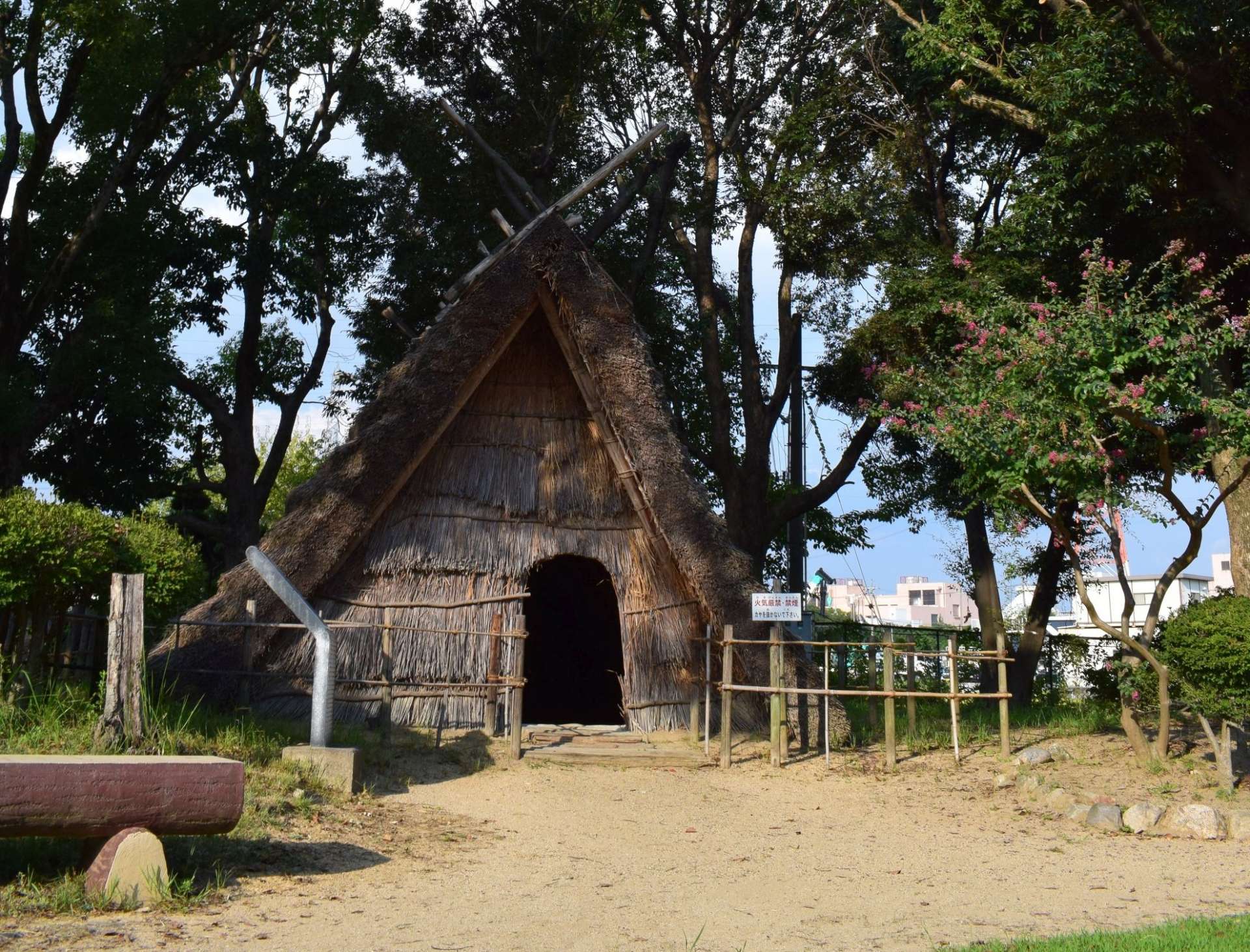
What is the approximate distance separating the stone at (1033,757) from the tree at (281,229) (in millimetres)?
12942

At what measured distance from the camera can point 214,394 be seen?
19359 mm

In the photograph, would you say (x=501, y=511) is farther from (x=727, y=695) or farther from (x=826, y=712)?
(x=826, y=712)

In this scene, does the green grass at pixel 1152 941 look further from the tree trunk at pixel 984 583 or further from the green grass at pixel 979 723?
the tree trunk at pixel 984 583

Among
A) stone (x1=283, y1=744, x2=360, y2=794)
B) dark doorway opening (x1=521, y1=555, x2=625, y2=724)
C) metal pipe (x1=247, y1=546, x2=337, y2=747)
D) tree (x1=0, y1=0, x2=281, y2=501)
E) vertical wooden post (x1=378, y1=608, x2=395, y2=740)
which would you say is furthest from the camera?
dark doorway opening (x1=521, y1=555, x2=625, y2=724)

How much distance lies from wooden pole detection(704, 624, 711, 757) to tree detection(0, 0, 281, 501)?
8.98 meters

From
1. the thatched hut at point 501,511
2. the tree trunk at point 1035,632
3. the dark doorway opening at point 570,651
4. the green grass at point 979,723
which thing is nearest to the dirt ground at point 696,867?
the green grass at point 979,723

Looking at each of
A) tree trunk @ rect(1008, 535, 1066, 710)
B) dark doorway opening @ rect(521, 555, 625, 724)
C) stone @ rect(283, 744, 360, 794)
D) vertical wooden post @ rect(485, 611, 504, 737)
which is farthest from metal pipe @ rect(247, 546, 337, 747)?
tree trunk @ rect(1008, 535, 1066, 710)

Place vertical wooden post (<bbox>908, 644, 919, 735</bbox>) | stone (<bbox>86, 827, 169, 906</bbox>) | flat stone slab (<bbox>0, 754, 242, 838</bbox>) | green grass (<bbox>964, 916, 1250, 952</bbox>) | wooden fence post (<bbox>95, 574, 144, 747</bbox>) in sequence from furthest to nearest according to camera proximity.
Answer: vertical wooden post (<bbox>908, 644, 919, 735</bbox>)
wooden fence post (<bbox>95, 574, 144, 747</bbox>)
stone (<bbox>86, 827, 169, 906</bbox>)
flat stone slab (<bbox>0, 754, 242, 838</bbox>)
green grass (<bbox>964, 916, 1250, 952</bbox>)

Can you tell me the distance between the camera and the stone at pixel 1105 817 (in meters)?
8.12

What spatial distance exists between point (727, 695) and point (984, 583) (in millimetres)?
7808

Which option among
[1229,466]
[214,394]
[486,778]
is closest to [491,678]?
[486,778]

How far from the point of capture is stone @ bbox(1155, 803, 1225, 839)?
781cm

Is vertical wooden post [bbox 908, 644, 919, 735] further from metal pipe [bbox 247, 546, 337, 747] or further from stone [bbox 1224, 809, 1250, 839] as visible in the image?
metal pipe [bbox 247, 546, 337, 747]

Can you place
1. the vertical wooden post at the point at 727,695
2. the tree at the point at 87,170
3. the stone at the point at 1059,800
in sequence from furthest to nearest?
the tree at the point at 87,170 < the vertical wooden post at the point at 727,695 < the stone at the point at 1059,800
